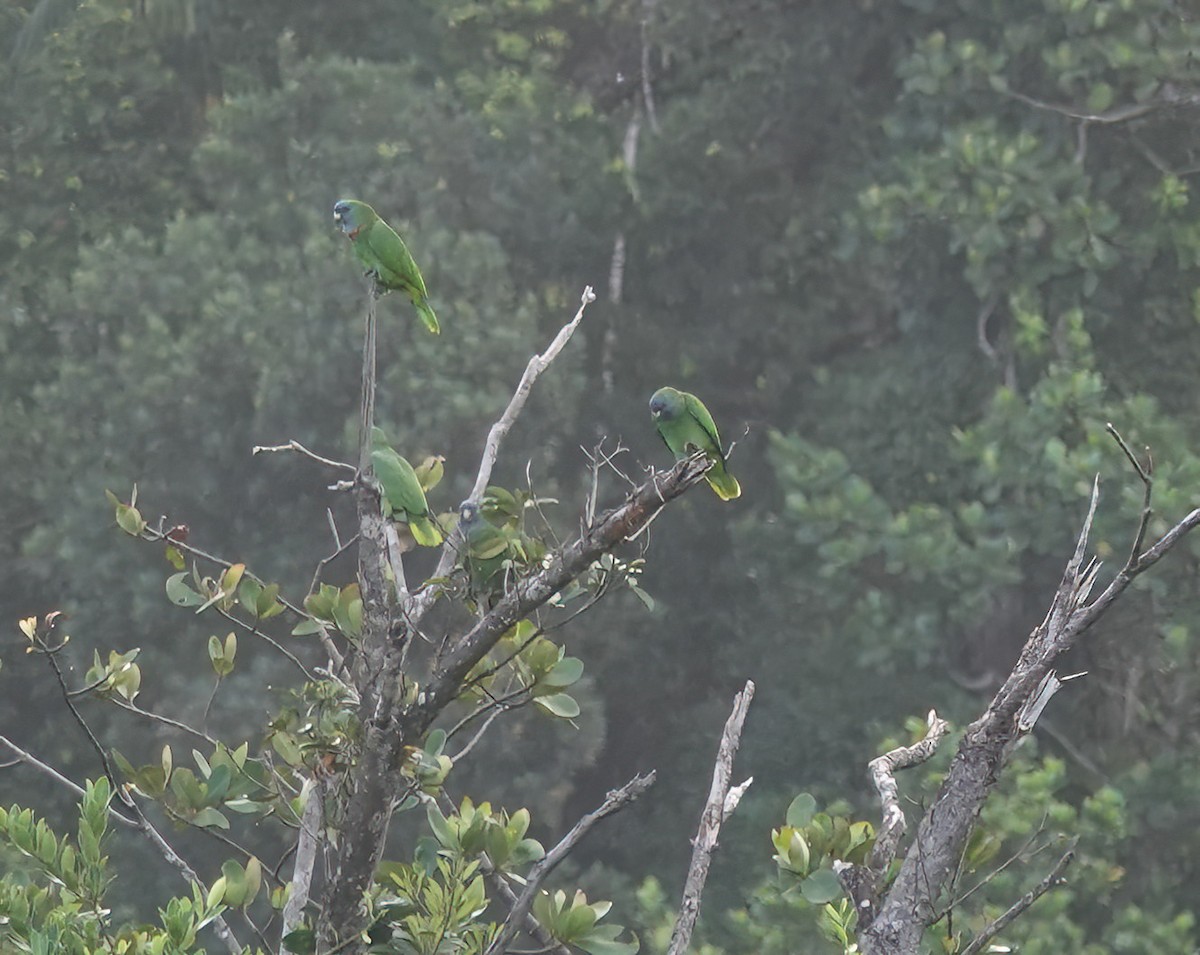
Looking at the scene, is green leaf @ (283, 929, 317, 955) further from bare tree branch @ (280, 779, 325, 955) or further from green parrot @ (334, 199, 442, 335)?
green parrot @ (334, 199, 442, 335)

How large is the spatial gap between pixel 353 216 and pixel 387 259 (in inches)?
10.5

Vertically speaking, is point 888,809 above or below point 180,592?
below

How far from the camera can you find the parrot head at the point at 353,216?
4.02 metres

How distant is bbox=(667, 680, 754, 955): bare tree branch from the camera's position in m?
2.30

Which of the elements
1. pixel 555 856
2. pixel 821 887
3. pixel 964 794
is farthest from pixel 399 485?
pixel 964 794

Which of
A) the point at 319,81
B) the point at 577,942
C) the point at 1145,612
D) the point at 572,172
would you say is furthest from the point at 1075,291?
the point at 577,942

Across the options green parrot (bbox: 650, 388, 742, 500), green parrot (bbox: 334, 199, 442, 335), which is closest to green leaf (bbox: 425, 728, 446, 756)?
green parrot (bbox: 334, 199, 442, 335)

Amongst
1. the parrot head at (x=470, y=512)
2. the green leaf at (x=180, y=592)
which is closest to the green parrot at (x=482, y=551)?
the parrot head at (x=470, y=512)

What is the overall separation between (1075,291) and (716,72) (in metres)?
2.72

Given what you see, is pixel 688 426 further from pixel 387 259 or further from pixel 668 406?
pixel 387 259

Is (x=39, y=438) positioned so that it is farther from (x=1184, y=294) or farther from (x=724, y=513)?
(x=1184, y=294)

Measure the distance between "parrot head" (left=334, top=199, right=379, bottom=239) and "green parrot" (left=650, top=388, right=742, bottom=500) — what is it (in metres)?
0.82

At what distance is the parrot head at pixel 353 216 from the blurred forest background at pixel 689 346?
3.77 m

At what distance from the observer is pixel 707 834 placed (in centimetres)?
238
